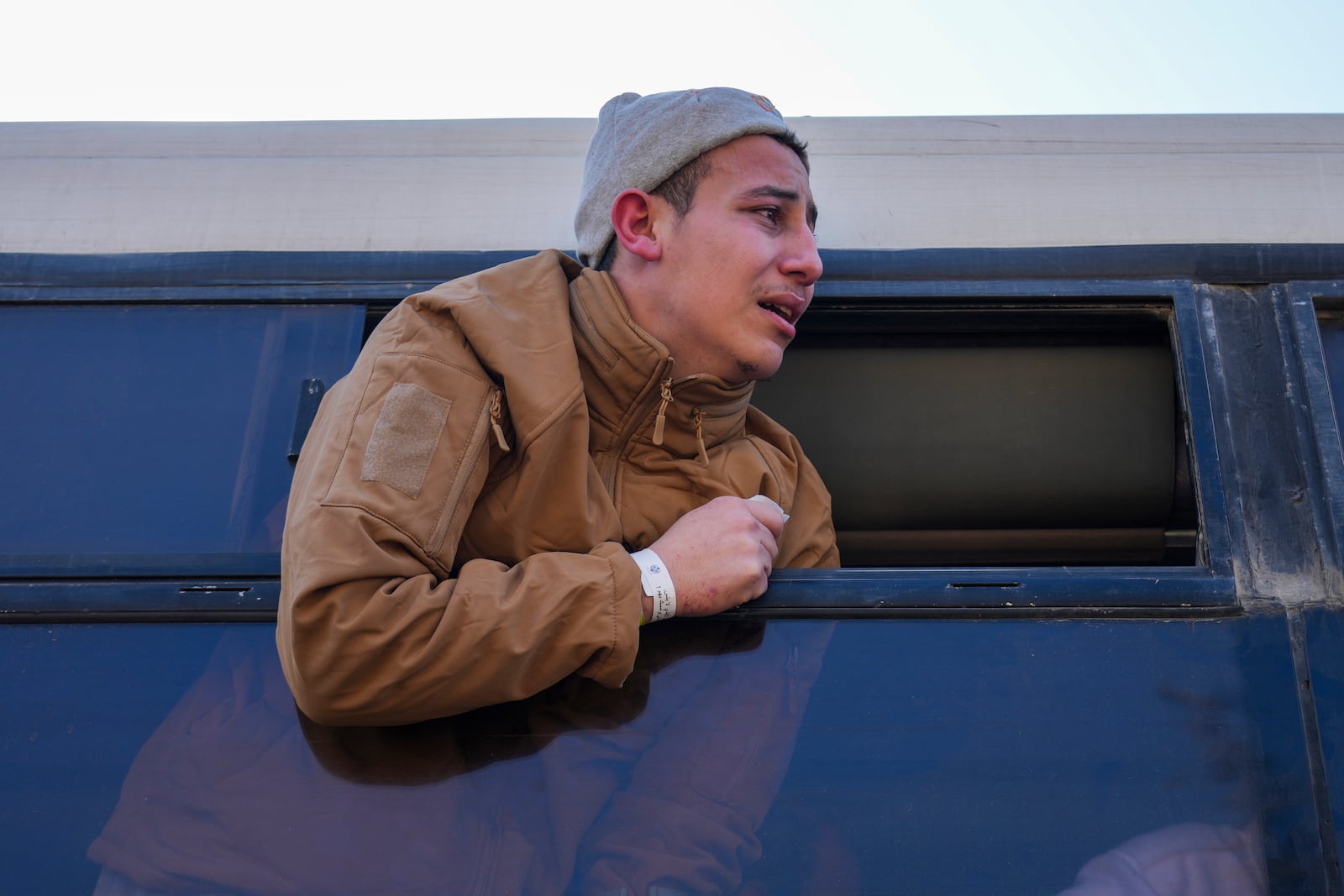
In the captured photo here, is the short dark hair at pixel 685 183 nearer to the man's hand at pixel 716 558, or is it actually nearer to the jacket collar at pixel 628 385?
the jacket collar at pixel 628 385

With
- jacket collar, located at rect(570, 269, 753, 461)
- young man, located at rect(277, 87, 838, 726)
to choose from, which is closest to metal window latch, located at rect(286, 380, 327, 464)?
young man, located at rect(277, 87, 838, 726)

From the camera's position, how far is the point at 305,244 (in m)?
1.88

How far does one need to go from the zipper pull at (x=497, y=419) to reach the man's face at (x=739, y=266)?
36cm

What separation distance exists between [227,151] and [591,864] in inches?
56.0

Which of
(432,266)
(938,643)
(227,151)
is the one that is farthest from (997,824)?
(227,151)

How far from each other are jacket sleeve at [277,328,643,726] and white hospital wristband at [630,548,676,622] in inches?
1.6

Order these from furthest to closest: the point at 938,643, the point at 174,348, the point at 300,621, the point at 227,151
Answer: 1. the point at 227,151
2. the point at 174,348
3. the point at 938,643
4. the point at 300,621

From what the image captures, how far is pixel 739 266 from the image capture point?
1.74 meters

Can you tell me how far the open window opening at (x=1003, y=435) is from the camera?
6.59ft

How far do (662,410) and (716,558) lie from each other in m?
0.31

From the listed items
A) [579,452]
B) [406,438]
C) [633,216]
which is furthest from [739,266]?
[406,438]

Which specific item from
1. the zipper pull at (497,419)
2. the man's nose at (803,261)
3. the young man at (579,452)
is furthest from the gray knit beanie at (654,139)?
the zipper pull at (497,419)

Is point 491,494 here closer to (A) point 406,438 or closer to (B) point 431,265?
(A) point 406,438

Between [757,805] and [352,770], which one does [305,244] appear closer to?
[352,770]
